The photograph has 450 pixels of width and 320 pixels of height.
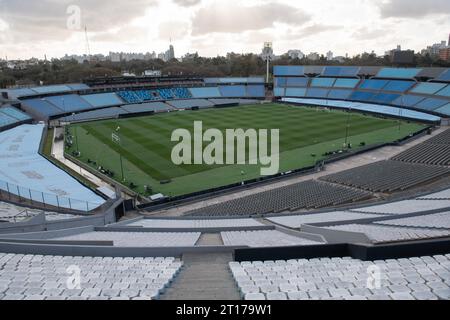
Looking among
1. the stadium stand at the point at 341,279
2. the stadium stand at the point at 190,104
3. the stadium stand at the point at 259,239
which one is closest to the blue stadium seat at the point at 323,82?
the stadium stand at the point at 190,104

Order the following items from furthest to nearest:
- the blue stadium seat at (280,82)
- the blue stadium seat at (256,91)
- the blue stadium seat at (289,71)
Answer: the blue stadium seat at (289,71), the blue stadium seat at (280,82), the blue stadium seat at (256,91)

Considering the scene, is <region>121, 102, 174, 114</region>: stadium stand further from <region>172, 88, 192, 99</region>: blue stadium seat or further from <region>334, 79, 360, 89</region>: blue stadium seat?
<region>334, 79, 360, 89</region>: blue stadium seat

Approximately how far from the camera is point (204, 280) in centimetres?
1034

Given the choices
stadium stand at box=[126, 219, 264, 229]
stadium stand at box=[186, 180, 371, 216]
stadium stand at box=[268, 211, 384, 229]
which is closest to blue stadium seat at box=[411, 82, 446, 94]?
stadium stand at box=[186, 180, 371, 216]

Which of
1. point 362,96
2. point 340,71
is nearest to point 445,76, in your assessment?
point 362,96

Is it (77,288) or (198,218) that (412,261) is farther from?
(198,218)

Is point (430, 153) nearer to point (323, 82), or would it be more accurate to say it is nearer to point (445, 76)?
point (445, 76)

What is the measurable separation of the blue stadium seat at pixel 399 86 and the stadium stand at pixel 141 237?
75.2m

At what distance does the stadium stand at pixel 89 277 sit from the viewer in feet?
28.9

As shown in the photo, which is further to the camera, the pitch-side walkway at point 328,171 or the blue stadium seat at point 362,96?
the blue stadium seat at point 362,96

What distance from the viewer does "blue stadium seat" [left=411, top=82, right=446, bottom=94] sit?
236 feet

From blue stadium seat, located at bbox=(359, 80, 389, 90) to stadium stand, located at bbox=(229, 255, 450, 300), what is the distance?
7931 centimetres

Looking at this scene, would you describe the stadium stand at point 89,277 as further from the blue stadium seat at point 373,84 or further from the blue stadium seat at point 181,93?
the blue stadium seat at point 373,84
